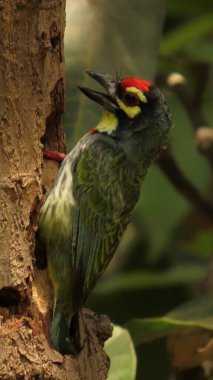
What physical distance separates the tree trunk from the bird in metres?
0.09

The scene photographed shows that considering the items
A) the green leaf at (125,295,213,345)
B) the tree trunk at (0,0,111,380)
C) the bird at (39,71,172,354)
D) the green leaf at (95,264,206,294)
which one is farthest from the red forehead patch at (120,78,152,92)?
the green leaf at (95,264,206,294)

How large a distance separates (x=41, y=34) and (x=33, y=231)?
74 cm

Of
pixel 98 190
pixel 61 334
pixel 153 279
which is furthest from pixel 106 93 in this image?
pixel 153 279

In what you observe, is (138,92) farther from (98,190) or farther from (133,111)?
(98,190)

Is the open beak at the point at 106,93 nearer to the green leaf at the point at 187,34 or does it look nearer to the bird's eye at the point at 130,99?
the bird's eye at the point at 130,99

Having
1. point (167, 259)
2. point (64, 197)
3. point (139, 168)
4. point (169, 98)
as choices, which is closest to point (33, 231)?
point (64, 197)

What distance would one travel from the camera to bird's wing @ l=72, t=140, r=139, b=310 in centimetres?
511

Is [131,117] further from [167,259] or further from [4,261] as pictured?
[167,259]

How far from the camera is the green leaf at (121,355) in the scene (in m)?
5.16

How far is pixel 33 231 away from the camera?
16.5 feet

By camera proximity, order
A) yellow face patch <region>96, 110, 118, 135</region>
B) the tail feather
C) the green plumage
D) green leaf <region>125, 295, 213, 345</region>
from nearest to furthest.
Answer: the tail feather
the green plumage
yellow face patch <region>96, 110, 118, 135</region>
green leaf <region>125, 295, 213, 345</region>

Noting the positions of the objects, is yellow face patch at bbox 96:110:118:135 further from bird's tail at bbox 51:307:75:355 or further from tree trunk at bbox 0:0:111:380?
bird's tail at bbox 51:307:75:355

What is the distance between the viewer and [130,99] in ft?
17.8

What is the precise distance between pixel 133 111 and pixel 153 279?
1.90 m
